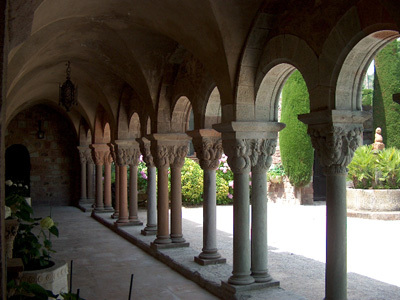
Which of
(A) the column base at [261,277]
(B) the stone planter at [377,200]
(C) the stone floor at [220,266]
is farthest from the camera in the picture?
(B) the stone planter at [377,200]

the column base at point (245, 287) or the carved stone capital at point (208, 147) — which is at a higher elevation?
the carved stone capital at point (208, 147)

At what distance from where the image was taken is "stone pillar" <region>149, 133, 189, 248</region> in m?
6.69

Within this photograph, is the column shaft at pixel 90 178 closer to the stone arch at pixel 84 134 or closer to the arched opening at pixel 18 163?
the stone arch at pixel 84 134

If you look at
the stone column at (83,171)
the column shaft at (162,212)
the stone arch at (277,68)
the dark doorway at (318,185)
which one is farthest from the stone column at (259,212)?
the dark doorway at (318,185)

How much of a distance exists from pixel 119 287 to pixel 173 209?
188 cm

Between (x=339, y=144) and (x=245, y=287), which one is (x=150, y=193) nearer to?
(x=245, y=287)

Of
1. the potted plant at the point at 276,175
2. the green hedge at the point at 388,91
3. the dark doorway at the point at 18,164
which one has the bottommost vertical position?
the potted plant at the point at 276,175

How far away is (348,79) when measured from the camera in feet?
11.3

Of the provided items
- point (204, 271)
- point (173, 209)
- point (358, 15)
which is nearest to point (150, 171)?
point (173, 209)

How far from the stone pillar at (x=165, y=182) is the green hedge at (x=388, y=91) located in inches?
425

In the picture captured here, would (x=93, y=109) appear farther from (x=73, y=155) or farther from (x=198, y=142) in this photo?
(x=198, y=142)

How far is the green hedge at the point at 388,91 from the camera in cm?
1511

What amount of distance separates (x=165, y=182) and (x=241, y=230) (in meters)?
2.65

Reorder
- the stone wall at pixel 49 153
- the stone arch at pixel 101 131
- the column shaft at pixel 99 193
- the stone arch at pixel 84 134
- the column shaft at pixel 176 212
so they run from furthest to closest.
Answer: the stone wall at pixel 49 153, the stone arch at pixel 84 134, the stone arch at pixel 101 131, the column shaft at pixel 99 193, the column shaft at pixel 176 212
